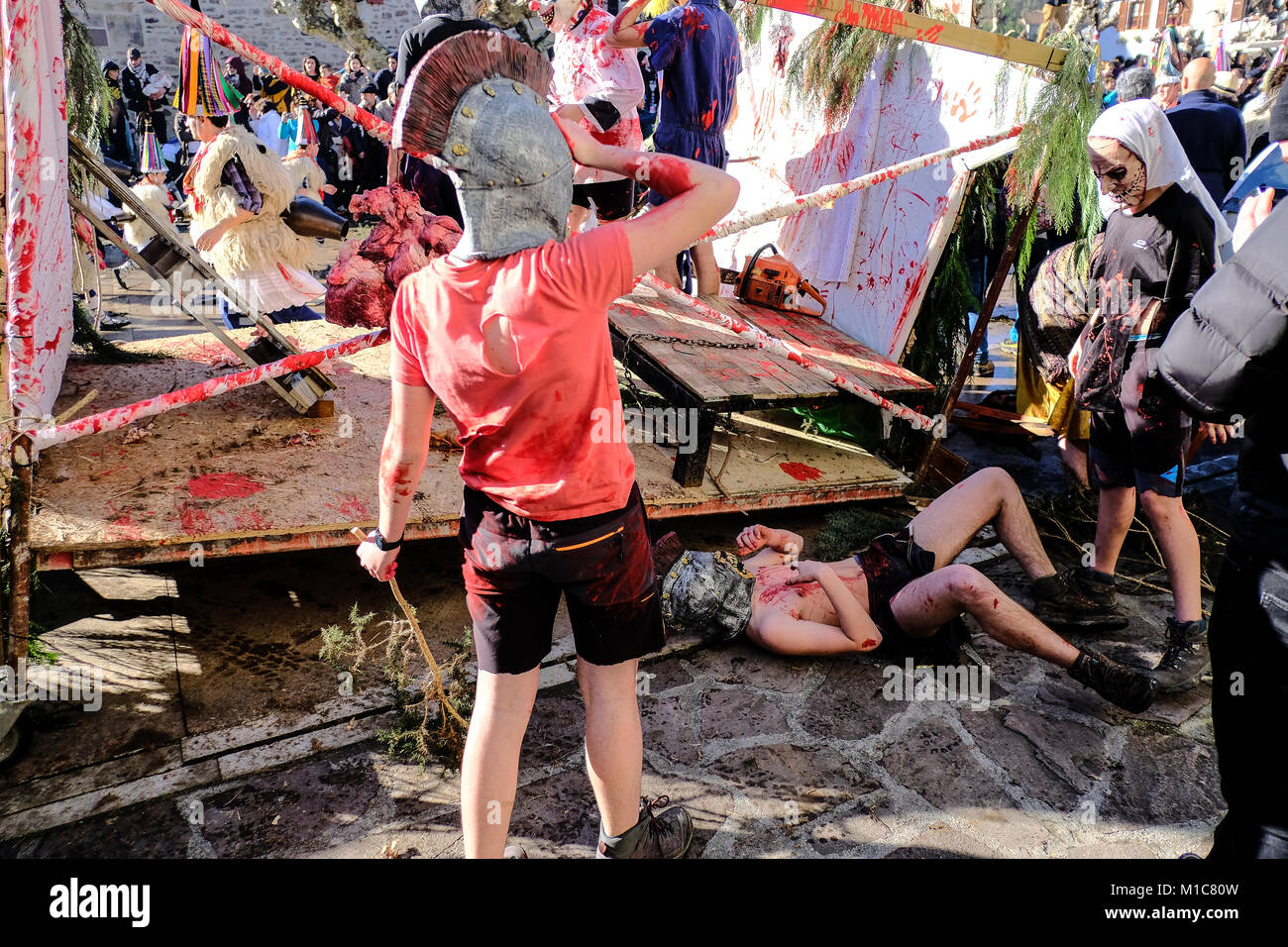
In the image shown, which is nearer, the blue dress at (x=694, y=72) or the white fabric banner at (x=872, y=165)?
the white fabric banner at (x=872, y=165)

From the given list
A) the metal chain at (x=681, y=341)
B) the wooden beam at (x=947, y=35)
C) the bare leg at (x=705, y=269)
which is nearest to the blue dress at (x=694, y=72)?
the bare leg at (x=705, y=269)

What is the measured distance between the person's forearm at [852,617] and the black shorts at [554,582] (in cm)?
140

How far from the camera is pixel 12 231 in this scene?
2799 mm

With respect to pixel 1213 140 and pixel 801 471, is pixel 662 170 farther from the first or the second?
pixel 1213 140

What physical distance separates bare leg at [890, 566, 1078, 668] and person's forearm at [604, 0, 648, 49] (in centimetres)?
370

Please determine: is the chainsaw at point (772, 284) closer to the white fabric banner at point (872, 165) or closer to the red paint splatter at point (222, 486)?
the white fabric banner at point (872, 165)

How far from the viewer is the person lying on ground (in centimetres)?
343

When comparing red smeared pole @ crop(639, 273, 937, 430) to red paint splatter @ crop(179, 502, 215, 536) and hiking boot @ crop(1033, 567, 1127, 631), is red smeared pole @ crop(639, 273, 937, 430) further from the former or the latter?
red paint splatter @ crop(179, 502, 215, 536)

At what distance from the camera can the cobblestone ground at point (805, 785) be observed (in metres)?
2.74

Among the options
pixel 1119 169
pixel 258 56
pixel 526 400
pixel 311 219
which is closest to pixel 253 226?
pixel 311 219

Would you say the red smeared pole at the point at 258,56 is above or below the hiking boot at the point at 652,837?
above

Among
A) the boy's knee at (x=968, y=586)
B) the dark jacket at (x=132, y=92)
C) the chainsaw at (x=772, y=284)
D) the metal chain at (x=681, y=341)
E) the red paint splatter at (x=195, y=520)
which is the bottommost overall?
the boy's knee at (x=968, y=586)

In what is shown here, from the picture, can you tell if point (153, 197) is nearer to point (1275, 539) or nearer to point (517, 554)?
point (517, 554)
